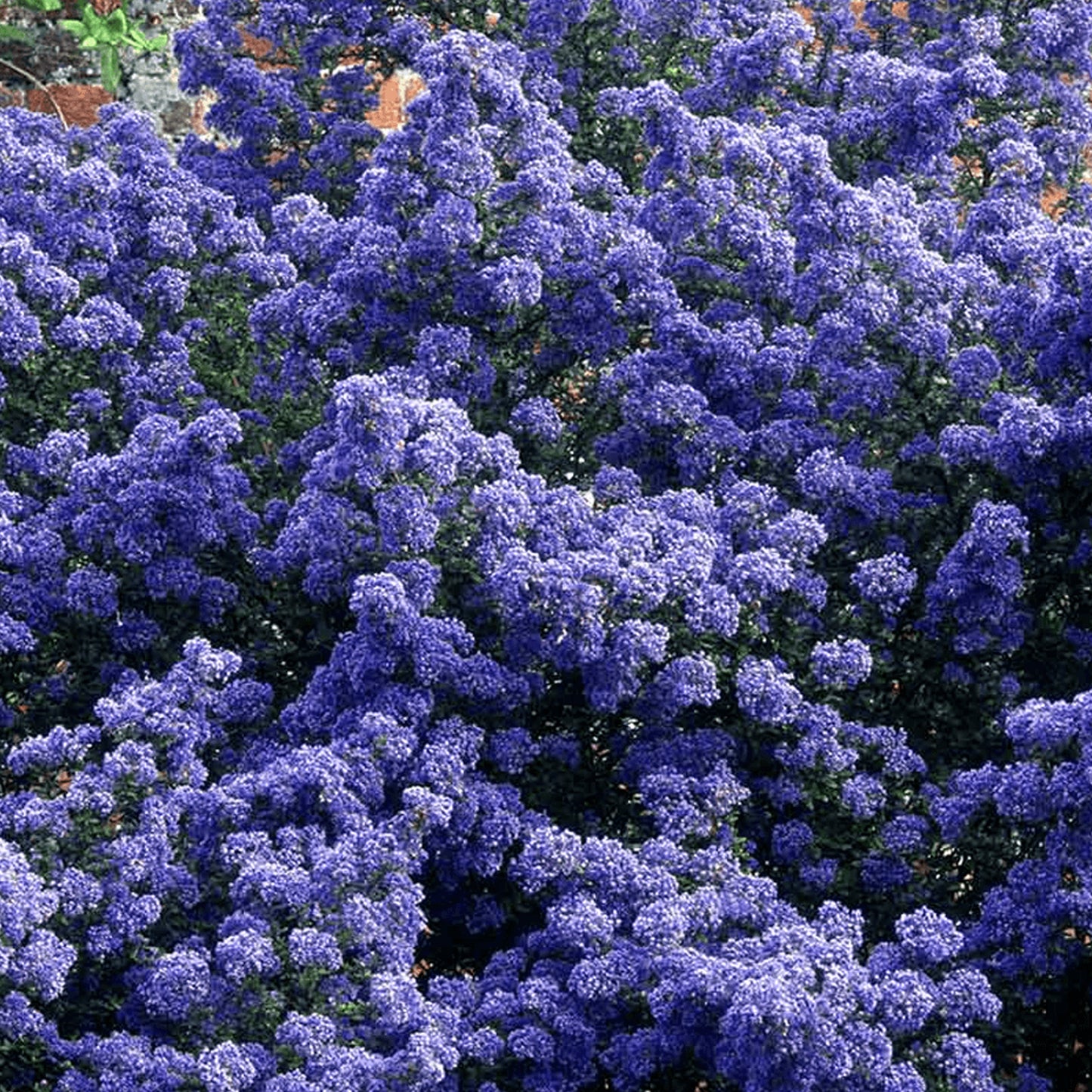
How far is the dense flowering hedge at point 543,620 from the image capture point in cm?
351

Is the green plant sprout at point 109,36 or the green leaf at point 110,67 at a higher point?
the green plant sprout at point 109,36

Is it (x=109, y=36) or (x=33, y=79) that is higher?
(x=33, y=79)

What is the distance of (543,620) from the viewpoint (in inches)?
150

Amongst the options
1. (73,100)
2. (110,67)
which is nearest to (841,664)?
(110,67)

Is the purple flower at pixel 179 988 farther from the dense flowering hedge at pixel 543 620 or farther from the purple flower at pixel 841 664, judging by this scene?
the purple flower at pixel 841 664

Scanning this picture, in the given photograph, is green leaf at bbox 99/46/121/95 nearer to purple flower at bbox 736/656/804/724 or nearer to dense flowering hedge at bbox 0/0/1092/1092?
dense flowering hedge at bbox 0/0/1092/1092

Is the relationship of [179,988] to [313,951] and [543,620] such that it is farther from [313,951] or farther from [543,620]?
[543,620]

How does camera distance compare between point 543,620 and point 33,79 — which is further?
point 33,79

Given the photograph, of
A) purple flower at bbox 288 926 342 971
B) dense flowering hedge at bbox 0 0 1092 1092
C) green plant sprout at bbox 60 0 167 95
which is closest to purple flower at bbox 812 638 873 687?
dense flowering hedge at bbox 0 0 1092 1092

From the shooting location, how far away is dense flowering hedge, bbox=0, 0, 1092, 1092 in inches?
138

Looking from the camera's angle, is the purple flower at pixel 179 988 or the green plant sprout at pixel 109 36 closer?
the purple flower at pixel 179 988

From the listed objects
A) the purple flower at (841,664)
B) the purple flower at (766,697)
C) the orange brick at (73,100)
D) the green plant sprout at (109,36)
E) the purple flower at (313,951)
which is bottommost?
the purple flower at (313,951)

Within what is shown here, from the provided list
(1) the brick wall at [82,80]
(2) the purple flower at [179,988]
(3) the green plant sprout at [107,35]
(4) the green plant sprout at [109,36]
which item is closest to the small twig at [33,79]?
(1) the brick wall at [82,80]

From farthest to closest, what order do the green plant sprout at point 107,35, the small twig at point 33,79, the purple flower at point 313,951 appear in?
1. the small twig at point 33,79
2. the green plant sprout at point 107,35
3. the purple flower at point 313,951
